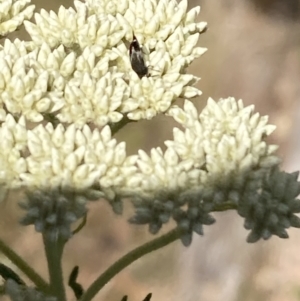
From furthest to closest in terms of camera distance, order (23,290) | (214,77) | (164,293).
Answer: (214,77), (164,293), (23,290)

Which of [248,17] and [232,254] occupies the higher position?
[248,17]

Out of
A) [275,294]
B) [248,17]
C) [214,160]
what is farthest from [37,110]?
[248,17]

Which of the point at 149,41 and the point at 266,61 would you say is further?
the point at 266,61

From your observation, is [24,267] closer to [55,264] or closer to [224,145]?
[55,264]

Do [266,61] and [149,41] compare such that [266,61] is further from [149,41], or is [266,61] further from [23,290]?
[23,290]

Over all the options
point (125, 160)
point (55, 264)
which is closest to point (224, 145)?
point (125, 160)

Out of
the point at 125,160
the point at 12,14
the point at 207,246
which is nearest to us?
the point at 125,160

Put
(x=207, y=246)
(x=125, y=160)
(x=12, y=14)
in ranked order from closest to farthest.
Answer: (x=125, y=160)
(x=12, y=14)
(x=207, y=246)

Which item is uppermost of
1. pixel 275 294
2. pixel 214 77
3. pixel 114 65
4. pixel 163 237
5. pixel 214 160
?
pixel 214 77
